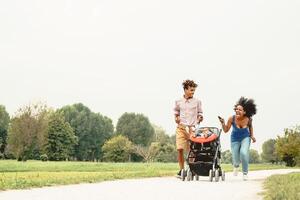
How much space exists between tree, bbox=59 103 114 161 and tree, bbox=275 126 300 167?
1942 inches

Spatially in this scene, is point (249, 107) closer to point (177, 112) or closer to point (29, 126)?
point (177, 112)

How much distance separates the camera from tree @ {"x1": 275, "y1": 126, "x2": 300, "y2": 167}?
49.9 meters

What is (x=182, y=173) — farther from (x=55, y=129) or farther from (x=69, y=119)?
(x=69, y=119)

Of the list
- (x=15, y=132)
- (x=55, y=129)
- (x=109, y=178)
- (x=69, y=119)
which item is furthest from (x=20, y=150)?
(x=109, y=178)

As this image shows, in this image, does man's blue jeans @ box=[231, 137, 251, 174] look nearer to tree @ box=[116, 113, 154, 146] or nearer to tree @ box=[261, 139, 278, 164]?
tree @ box=[116, 113, 154, 146]

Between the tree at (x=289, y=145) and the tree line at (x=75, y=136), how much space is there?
43.3ft

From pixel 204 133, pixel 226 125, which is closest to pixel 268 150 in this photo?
pixel 226 125

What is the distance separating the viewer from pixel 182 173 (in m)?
10.8

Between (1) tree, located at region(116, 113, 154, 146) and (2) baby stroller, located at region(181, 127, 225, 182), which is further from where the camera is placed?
(1) tree, located at region(116, 113, 154, 146)

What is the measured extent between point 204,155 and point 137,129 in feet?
286

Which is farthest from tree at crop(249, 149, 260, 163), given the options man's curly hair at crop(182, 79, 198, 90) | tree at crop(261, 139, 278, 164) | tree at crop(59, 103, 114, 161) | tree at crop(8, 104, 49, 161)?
man's curly hair at crop(182, 79, 198, 90)

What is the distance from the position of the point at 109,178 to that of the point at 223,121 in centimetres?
281

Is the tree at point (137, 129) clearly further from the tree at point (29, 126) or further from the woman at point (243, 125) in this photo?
the woman at point (243, 125)

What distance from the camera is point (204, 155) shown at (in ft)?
35.9
